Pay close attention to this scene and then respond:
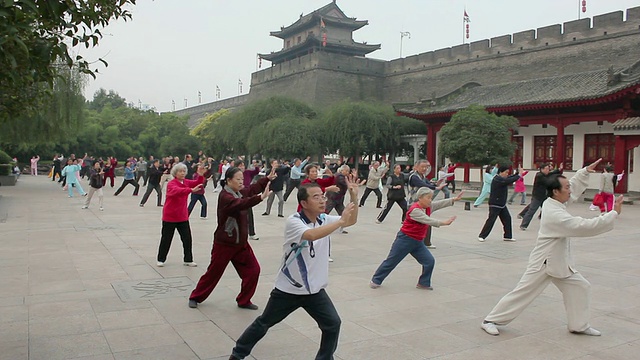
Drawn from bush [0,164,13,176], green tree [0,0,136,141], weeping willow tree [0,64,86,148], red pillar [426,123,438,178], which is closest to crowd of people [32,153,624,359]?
green tree [0,0,136,141]

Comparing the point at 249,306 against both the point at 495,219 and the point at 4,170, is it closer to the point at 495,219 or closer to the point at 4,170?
the point at 495,219

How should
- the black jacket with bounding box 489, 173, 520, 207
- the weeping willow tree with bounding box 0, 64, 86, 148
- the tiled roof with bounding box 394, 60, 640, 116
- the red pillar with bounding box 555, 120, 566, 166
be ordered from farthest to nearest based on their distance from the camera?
the red pillar with bounding box 555, 120, 566, 166 < the tiled roof with bounding box 394, 60, 640, 116 < the weeping willow tree with bounding box 0, 64, 86, 148 < the black jacket with bounding box 489, 173, 520, 207

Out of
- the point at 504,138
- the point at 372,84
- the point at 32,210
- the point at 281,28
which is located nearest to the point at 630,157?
the point at 504,138

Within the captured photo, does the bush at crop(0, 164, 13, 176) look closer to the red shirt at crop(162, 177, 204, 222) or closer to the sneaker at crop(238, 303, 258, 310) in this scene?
the red shirt at crop(162, 177, 204, 222)

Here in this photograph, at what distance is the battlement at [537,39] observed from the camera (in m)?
28.7

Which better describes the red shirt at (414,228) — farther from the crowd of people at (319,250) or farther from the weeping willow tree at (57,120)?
the weeping willow tree at (57,120)

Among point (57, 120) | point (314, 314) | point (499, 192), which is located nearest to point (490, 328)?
point (314, 314)

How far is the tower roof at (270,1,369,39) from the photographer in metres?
48.8

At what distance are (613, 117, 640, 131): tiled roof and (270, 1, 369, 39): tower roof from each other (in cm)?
3270

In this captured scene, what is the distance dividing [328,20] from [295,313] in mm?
46806

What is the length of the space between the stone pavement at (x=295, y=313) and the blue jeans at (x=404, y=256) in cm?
16

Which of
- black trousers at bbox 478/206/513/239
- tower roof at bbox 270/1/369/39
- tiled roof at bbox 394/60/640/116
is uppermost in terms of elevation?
tower roof at bbox 270/1/369/39

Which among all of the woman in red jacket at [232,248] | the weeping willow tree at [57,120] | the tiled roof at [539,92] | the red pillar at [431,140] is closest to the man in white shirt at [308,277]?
the woman in red jacket at [232,248]

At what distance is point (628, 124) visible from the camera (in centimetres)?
1900
